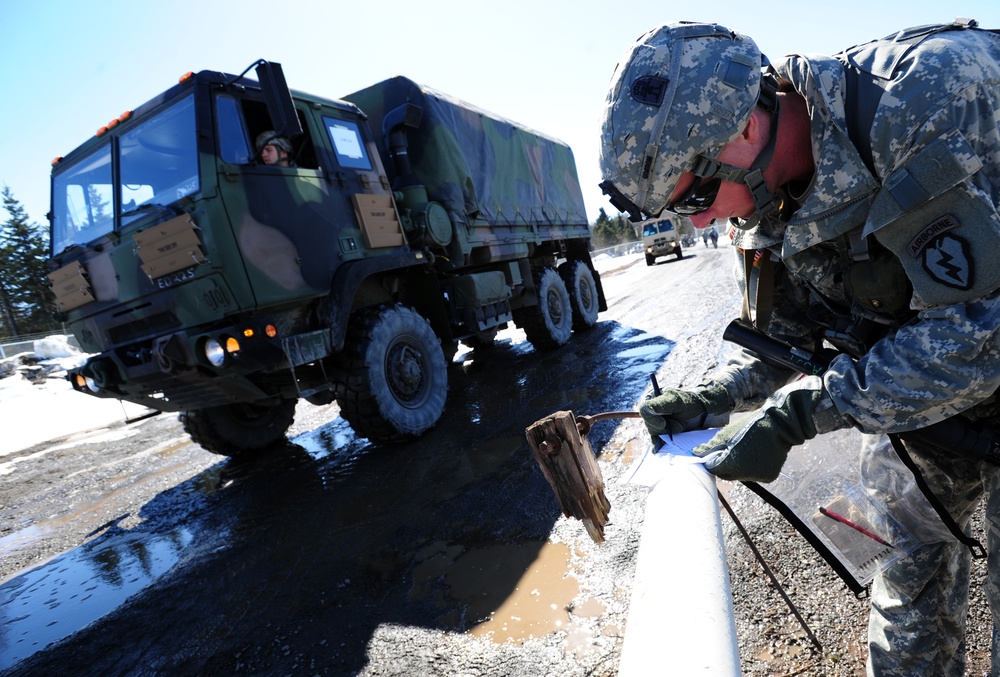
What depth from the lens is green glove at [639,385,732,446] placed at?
168 centimetres

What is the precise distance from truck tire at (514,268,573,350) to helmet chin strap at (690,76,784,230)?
20.3ft

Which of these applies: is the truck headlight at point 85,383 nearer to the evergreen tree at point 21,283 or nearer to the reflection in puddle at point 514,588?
the reflection in puddle at point 514,588

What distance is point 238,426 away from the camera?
17.7 feet

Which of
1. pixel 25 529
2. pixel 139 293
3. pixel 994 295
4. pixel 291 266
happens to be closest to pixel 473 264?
pixel 291 266

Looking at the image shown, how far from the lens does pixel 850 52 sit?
139 centimetres

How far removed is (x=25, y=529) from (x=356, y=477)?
113 inches

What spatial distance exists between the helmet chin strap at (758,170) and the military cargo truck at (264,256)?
3176mm

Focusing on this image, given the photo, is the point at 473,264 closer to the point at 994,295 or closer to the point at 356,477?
the point at 356,477

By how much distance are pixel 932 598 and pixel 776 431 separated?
80 centimetres

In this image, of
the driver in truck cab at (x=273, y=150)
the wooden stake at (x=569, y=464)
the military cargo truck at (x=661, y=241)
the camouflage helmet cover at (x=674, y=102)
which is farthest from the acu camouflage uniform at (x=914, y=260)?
the military cargo truck at (x=661, y=241)

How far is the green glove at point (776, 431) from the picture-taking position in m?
1.29

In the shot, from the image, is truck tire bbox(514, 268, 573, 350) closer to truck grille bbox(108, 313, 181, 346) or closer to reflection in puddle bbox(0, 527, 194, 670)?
truck grille bbox(108, 313, 181, 346)

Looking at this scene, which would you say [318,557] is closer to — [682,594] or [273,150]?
[682,594]

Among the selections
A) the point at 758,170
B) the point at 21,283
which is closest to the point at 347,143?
the point at 758,170
